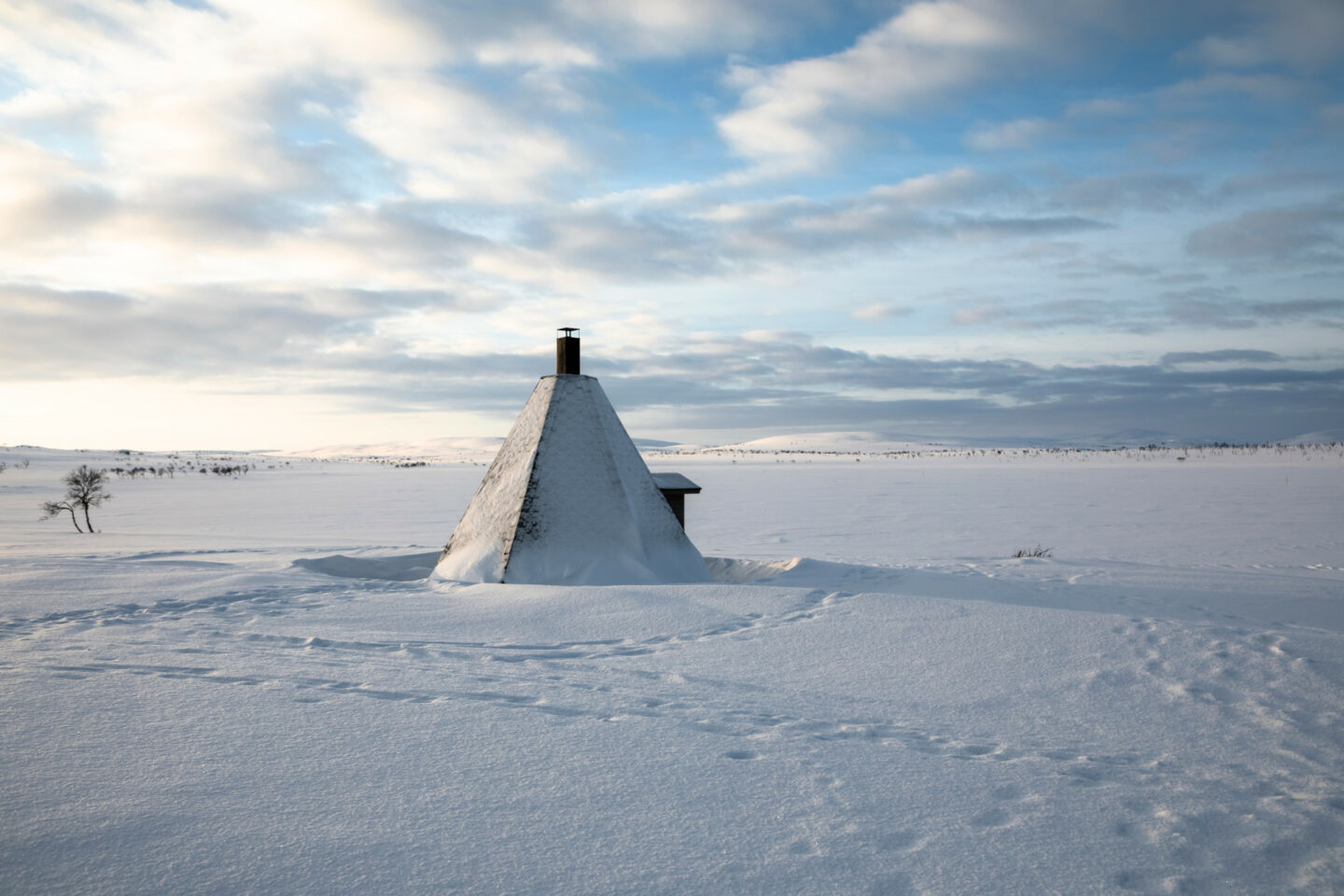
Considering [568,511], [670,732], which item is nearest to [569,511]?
[568,511]

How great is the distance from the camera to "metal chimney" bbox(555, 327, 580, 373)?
8797 mm

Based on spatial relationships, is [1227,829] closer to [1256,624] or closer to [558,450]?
[1256,624]

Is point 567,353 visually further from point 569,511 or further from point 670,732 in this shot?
point 670,732

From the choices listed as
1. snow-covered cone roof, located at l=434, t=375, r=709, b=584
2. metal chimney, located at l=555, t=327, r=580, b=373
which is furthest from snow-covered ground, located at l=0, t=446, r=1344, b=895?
metal chimney, located at l=555, t=327, r=580, b=373

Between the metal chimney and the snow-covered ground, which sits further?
the metal chimney

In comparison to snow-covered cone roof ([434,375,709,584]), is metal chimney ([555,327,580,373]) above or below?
above

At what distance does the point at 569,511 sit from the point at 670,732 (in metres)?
4.15

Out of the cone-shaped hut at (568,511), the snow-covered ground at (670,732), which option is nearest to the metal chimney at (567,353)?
the cone-shaped hut at (568,511)

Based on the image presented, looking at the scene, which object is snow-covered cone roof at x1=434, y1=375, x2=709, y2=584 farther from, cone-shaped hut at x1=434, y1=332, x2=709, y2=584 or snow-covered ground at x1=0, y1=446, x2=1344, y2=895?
snow-covered ground at x1=0, y1=446, x2=1344, y2=895

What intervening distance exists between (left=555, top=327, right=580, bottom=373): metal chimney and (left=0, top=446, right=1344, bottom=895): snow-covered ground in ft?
9.08

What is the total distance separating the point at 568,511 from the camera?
7.91m

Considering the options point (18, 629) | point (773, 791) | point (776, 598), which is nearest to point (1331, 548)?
point (776, 598)

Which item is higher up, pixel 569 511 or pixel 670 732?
pixel 569 511

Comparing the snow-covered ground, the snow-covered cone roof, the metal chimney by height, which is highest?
the metal chimney
